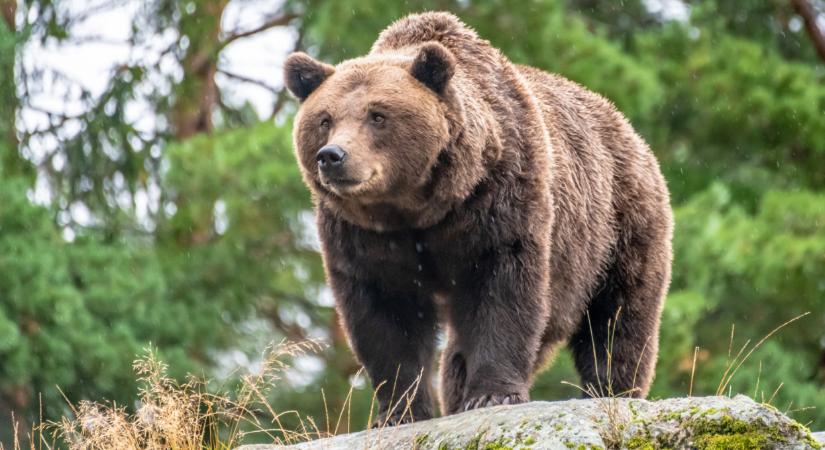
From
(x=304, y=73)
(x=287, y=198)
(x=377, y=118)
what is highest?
(x=304, y=73)

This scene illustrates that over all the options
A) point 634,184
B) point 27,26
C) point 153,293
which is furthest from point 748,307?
point 27,26

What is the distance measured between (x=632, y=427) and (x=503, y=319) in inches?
52.1

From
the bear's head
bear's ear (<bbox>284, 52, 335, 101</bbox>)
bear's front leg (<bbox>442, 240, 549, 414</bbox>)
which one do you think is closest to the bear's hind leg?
bear's front leg (<bbox>442, 240, 549, 414</bbox>)

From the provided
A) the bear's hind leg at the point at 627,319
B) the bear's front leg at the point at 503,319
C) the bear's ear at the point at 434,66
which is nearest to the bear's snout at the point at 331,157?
the bear's ear at the point at 434,66

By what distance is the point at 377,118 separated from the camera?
5.56 metres

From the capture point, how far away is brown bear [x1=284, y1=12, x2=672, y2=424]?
551cm

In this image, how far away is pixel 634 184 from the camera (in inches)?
270

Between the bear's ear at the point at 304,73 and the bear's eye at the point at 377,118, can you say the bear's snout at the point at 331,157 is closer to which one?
the bear's eye at the point at 377,118

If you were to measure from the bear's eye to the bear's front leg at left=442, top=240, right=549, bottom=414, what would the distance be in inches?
30.7

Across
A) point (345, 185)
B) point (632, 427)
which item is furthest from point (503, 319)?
point (632, 427)

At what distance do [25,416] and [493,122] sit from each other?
7939 millimetres

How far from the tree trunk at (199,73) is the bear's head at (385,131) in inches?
388

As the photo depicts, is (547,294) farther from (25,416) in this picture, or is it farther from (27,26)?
(27,26)

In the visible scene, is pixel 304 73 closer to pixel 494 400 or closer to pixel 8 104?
pixel 494 400
